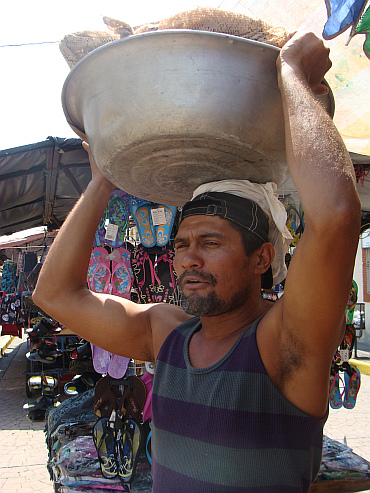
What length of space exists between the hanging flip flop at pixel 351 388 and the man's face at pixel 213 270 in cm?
260

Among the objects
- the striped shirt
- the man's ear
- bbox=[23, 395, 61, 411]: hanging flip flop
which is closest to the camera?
the striped shirt

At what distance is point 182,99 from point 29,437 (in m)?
4.77

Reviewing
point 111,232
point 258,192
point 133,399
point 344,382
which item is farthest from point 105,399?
point 258,192

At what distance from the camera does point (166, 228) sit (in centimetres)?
273

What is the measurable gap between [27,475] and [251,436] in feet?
11.3

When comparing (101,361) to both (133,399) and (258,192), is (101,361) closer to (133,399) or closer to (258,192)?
(133,399)

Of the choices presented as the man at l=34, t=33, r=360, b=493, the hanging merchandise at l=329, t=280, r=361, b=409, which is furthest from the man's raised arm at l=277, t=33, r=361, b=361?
the hanging merchandise at l=329, t=280, r=361, b=409

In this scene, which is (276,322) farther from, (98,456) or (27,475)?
(27,475)

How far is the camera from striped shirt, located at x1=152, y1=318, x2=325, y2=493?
953 millimetres

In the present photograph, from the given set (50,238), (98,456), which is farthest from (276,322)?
(50,238)

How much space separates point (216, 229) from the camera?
119 cm

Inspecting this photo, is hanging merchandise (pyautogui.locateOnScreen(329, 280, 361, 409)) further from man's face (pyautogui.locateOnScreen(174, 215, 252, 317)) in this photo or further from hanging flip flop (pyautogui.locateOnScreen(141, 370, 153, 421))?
man's face (pyautogui.locateOnScreen(174, 215, 252, 317))

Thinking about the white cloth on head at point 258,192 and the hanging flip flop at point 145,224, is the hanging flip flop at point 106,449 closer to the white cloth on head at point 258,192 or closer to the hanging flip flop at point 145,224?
the hanging flip flop at point 145,224

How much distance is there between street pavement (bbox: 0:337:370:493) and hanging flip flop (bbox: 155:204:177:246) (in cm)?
239
